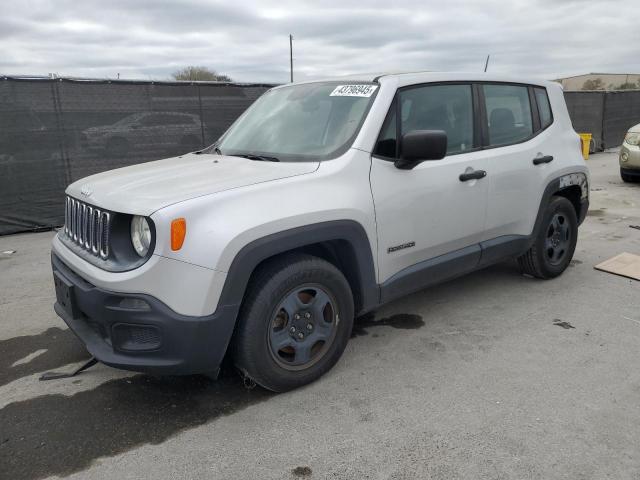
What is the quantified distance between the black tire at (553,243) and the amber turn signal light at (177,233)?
3279 millimetres

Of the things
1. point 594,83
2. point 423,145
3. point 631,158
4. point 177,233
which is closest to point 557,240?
point 423,145

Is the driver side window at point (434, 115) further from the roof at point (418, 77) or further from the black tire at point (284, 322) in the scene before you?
the black tire at point (284, 322)

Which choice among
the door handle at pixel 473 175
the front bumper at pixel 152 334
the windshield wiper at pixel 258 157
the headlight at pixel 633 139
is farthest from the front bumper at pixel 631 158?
the front bumper at pixel 152 334

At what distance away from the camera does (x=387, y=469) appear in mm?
2361

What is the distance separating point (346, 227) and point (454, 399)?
114cm

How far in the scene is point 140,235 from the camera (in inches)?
101

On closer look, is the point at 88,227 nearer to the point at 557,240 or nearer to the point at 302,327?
the point at 302,327

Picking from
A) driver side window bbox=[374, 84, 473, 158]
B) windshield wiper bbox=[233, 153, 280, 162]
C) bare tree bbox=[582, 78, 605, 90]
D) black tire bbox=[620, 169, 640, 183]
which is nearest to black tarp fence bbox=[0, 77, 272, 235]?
windshield wiper bbox=[233, 153, 280, 162]

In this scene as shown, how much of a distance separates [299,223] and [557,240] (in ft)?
10.2

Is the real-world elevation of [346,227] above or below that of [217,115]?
below

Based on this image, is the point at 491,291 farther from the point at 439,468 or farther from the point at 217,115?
the point at 217,115

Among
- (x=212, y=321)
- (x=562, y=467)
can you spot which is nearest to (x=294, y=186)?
(x=212, y=321)

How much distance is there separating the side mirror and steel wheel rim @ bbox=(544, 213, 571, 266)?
6.90 feet

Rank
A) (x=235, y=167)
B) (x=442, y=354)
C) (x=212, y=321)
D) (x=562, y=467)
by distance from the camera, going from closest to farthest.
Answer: (x=562, y=467) → (x=212, y=321) → (x=235, y=167) → (x=442, y=354)
